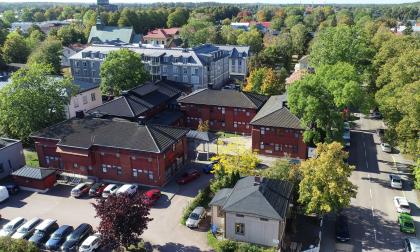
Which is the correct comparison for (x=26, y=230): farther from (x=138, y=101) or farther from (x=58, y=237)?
(x=138, y=101)

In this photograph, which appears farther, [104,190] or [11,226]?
[104,190]

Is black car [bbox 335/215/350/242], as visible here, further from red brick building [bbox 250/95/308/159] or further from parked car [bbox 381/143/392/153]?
parked car [bbox 381/143/392/153]

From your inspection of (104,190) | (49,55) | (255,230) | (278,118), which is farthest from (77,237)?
(49,55)

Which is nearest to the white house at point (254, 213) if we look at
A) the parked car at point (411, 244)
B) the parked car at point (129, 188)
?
the parked car at point (411, 244)

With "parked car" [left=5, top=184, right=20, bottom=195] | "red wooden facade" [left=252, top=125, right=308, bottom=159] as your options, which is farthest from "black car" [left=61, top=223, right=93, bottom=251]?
"red wooden facade" [left=252, top=125, right=308, bottom=159]

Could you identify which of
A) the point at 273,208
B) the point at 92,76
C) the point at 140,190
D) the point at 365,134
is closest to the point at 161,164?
the point at 140,190

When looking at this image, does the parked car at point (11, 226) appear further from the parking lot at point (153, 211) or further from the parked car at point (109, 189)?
the parked car at point (109, 189)
